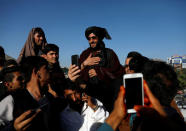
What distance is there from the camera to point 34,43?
3.61 m

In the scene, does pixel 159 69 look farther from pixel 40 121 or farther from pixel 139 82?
pixel 40 121

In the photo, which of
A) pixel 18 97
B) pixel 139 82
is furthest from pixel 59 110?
pixel 139 82

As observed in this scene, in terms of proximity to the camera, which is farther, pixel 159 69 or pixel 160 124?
pixel 159 69

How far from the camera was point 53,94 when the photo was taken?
91.3 inches

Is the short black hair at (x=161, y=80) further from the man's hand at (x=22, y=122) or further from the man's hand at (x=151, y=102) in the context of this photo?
the man's hand at (x=22, y=122)

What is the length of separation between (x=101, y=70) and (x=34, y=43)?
6.17 ft

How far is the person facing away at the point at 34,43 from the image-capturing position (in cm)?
348

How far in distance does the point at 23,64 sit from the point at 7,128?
0.86m

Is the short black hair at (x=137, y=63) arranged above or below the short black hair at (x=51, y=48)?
below

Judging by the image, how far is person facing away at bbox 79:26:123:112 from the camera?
9.34 ft

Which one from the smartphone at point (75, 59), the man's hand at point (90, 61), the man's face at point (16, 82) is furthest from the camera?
the man's hand at point (90, 61)

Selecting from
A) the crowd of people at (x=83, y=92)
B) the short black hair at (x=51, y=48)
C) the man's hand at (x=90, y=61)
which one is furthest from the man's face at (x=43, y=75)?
the short black hair at (x=51, y=48)

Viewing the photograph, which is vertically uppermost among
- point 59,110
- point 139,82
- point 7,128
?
point 139,82

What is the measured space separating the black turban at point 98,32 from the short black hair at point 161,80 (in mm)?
2016
